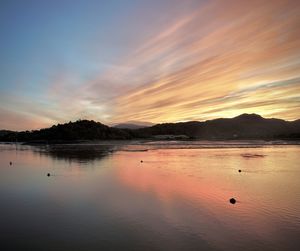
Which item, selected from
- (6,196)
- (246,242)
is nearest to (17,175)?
(6,196)

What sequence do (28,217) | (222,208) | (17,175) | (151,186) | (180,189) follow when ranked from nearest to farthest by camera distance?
(28,217) < (222,208) < (180,189) < (151,186) < (17,175)

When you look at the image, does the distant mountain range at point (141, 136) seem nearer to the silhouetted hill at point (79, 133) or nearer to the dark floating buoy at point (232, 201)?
the silhouetted hill at point (79, 133)

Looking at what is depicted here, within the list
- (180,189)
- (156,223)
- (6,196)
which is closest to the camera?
(156,223)

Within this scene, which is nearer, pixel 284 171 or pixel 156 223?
pixel 156 223

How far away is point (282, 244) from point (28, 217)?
920cm

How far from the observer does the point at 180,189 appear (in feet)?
57.3

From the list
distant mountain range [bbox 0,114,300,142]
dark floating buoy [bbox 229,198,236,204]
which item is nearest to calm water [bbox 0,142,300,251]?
dark floating buoy [bbox 229,198,236,204]

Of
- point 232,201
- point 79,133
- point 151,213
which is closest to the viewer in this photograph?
point 151,213

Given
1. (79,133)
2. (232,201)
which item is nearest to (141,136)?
(79,133)

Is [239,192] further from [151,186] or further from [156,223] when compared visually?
[156,223]

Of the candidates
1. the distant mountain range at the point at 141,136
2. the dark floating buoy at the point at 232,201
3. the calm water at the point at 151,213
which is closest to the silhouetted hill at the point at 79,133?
the distant mountain range at the point at 141,136

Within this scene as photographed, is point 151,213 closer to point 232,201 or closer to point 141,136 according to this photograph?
point 232,201

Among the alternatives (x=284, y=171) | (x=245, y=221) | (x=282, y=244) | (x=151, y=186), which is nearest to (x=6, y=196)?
(x=151, y=186)

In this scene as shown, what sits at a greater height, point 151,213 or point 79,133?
point 79,133
